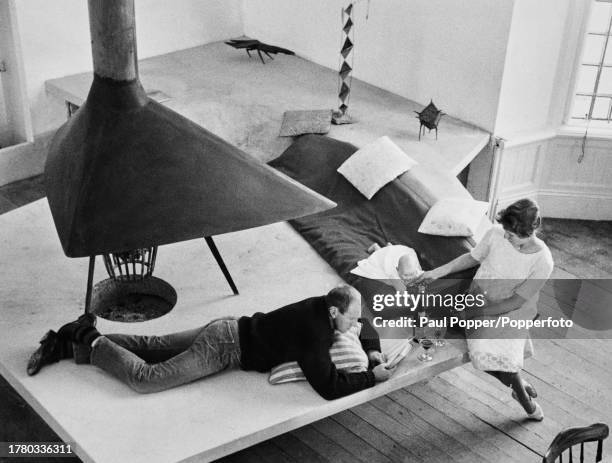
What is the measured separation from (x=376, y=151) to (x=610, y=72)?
2.48m

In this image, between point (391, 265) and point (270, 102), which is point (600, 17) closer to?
point (270, 102)

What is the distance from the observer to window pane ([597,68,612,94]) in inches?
323

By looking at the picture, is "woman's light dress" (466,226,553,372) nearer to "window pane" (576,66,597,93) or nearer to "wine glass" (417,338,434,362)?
"wine glass" (417,338,434,362)

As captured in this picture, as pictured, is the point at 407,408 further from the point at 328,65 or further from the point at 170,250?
the point at 328,65

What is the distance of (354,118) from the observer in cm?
857

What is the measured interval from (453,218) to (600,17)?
2773 mm

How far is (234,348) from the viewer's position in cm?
545

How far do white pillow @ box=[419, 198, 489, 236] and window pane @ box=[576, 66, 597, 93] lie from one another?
2247mm

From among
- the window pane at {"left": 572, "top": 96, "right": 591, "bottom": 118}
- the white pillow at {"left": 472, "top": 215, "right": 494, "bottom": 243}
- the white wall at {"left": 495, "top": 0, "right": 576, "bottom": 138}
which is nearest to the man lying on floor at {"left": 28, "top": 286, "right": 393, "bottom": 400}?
the white pillow at {"left": 472, "top": 215, "right": 494, "bottom": 243}

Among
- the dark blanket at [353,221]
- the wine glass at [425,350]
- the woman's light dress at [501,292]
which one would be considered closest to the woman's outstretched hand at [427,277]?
the dark blanket at [353,221]

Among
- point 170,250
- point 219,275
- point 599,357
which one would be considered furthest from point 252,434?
point 599,357

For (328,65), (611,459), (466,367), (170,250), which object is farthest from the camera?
(328,65)

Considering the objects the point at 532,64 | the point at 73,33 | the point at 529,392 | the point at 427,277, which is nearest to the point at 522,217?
the point at 427,277

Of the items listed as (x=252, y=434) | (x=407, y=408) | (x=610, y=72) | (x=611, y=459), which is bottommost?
(x=407, y=408)
